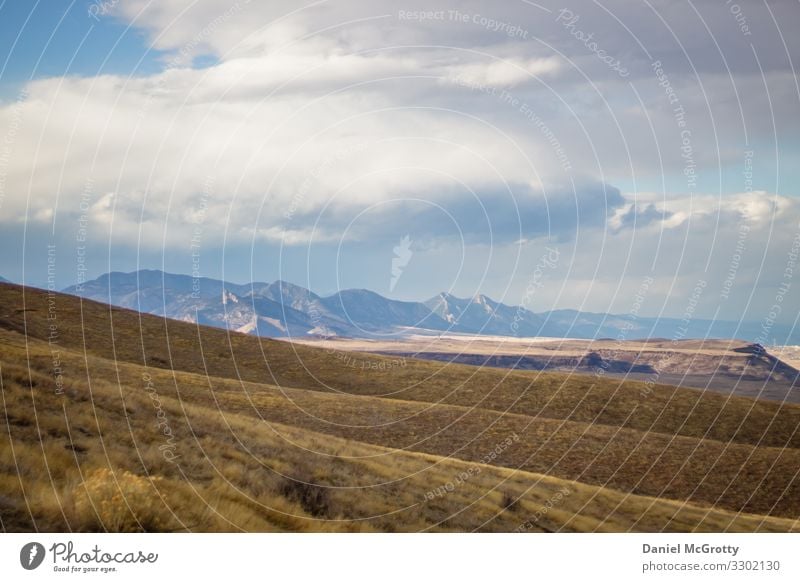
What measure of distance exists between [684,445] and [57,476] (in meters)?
52.6

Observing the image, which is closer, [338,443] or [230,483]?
[230,483]

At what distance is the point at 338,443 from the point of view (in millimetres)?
36969

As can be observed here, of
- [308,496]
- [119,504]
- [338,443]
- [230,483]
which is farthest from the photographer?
[338,443]

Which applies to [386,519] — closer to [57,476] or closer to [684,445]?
[57,476]

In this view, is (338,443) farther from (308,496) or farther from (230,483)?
(230,483)

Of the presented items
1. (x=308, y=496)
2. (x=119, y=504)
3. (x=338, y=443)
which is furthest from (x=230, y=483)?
(x=338, y=443)

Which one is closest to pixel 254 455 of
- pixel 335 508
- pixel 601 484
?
pixel 335 508

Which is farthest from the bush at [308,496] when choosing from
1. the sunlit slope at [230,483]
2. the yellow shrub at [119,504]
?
the yellow shrub at [119,504]

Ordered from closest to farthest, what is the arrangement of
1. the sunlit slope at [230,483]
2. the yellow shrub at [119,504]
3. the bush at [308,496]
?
the yellow shrub at [119,504] < the sunlit slope at [230,483] < the bush at [308,496]

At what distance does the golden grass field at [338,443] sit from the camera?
19.4 m

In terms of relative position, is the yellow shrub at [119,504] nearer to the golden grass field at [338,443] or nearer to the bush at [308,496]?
the golden grass field at [338,443]

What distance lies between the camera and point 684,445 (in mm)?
58219

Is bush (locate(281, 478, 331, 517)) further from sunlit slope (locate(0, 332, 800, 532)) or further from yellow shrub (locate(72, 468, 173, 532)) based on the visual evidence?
yellow shrub (locate(72, 468, 173, 532))

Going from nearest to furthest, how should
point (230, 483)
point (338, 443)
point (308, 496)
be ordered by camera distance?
point (230, 483), point (308, 496), point (338, 443)
